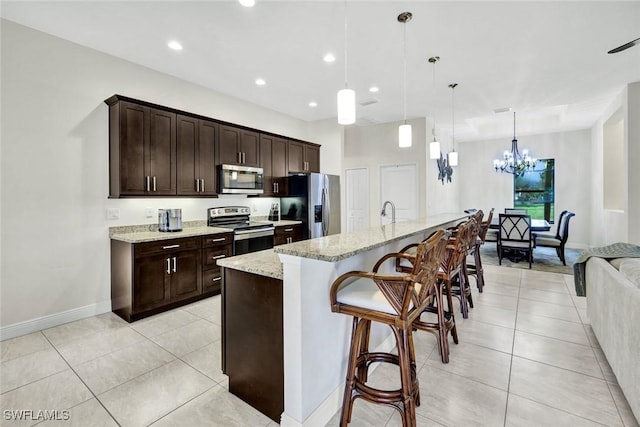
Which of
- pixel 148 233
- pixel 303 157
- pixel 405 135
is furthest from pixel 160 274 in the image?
pixel 303 157

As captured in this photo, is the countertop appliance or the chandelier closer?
the countertop appliance

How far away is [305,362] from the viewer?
1521 mm

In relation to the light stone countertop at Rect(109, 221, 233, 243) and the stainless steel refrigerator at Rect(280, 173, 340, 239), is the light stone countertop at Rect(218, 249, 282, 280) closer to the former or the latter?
the light stone countertop at Rect(109, 221, 233, 243)

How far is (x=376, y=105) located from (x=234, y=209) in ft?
10.1

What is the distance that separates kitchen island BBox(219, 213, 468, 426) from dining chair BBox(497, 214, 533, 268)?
14.5ft

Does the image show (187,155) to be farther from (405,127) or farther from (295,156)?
(405,127)

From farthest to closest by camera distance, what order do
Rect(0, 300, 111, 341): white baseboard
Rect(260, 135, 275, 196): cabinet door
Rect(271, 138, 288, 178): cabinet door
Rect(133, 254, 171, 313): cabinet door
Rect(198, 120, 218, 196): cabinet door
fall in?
Rect(271, 138, 288, 178): cabinet door < Rect(260, 135, 275, 196): cabinet door < Rect(198, 120, 218, 196): cabinet door < Rect(133, 254, 171, 313): cabinet door < Rect(0, 300, 111, 341): white baseboard

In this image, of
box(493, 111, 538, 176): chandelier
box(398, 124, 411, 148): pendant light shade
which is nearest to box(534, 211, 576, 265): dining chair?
box(493, 111, 538, 176): chandelier

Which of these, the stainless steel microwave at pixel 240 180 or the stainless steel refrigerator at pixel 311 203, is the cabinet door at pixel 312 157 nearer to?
the stainless steel refrigerator at pixel 311 203

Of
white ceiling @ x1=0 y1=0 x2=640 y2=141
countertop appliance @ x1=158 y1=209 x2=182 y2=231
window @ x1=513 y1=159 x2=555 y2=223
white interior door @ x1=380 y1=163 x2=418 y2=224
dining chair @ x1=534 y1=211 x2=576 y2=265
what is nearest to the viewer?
white ceiling @ x1=0 y1=0 x2=640 y2=141

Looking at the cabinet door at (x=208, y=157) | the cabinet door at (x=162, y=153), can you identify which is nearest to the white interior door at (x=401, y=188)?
the cabinet door at (x=208, y=157)

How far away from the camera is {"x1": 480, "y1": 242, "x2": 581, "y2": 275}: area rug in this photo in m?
5.09

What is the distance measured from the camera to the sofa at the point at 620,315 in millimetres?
1607

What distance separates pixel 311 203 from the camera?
512 cm
